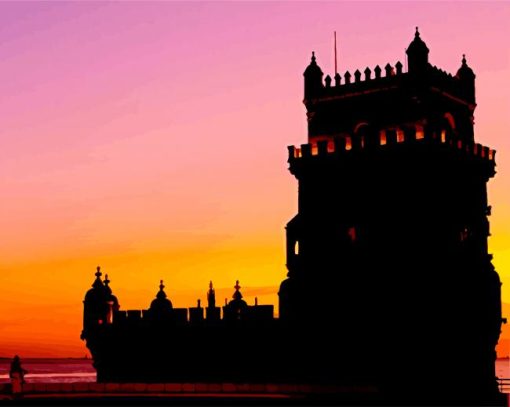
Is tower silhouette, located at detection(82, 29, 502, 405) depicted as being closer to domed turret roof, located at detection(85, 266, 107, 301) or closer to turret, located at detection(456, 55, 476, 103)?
turret, located at detection(456, 55, 476, 103)

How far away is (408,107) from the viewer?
53219 mm

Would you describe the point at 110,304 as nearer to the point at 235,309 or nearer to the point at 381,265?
Result: the point at 235,309

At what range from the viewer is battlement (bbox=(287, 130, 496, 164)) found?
5209 centimetres

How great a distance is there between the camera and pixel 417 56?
5353 centimetres

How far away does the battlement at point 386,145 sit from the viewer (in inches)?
2051

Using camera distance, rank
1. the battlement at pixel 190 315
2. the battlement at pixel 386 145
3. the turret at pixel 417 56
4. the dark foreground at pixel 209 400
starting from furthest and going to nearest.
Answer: the battlement at pixel 190 315 → the turret at pixel 417 56 → the battlement at pixel 386 145 → the dark foreground at pixel 209 400

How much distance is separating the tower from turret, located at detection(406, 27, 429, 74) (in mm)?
54

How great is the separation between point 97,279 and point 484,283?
22659 mm

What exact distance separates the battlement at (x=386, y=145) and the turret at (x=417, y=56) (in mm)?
3292

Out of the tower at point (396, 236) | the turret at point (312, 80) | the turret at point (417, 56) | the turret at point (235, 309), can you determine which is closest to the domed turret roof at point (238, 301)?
the turret at point (235, 309)

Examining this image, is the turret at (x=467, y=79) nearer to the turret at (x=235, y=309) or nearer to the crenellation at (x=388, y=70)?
the crenellation at (x=388, y=70)

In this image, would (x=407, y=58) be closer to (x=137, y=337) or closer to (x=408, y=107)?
(x=408, y=107)

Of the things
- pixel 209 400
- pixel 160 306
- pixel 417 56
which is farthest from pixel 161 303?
pixel 417 56

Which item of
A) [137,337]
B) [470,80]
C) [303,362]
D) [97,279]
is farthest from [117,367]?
[470,80]
